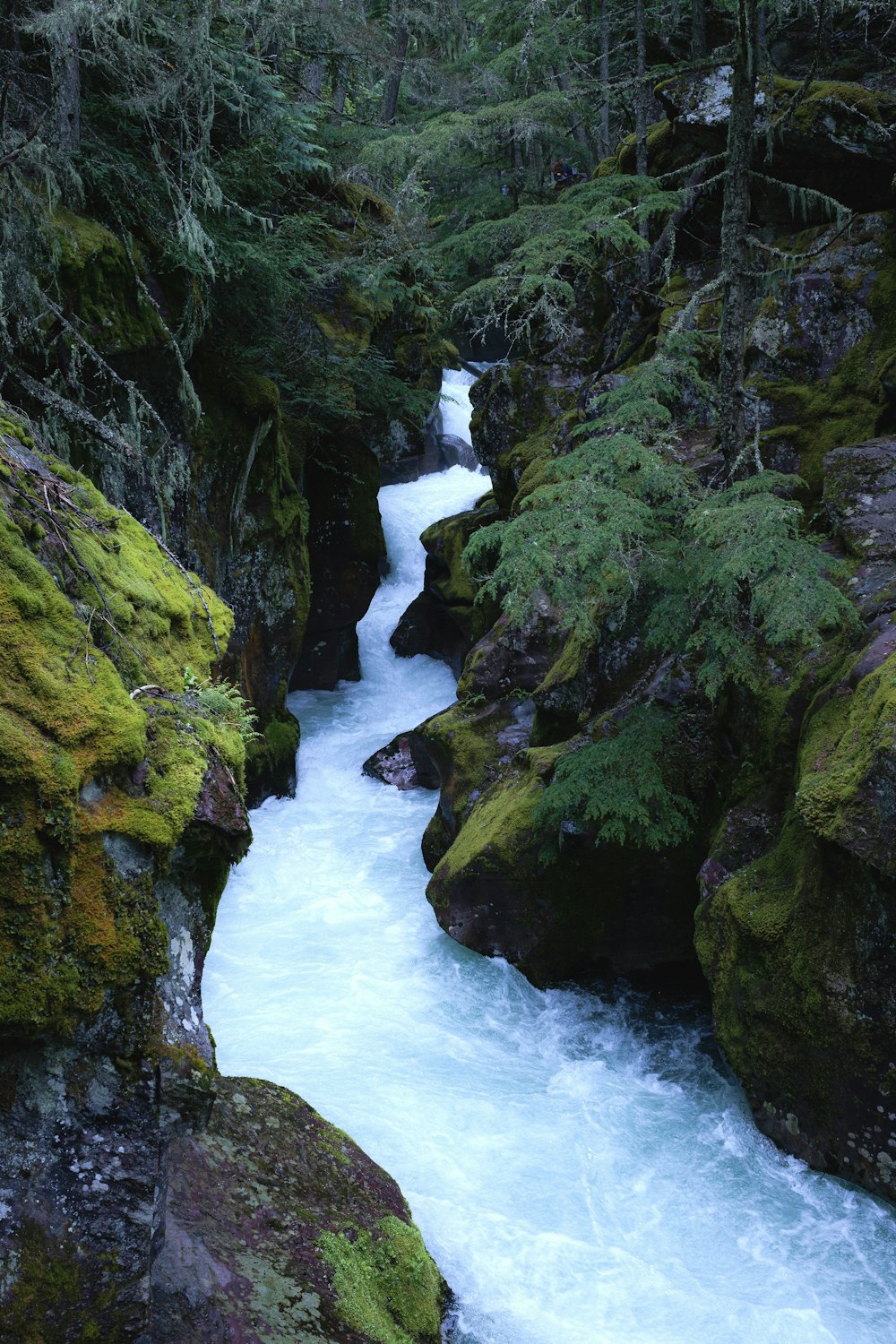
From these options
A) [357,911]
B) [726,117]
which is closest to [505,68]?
[726,117]

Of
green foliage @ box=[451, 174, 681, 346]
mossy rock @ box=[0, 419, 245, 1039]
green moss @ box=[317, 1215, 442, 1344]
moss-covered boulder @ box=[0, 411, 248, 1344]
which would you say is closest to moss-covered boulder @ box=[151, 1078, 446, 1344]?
green moss @ box=[317, 1215, 442, 1344]

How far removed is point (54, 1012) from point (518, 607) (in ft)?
16.2

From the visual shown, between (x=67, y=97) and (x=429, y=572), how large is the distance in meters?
10.8

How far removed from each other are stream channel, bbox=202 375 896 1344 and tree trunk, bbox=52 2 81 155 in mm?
8268

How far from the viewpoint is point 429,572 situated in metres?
18.3

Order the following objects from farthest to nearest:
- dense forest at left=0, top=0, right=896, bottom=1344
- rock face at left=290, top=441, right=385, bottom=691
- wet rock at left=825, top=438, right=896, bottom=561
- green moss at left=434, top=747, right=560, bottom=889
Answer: rock face at left=290, top=441, right=385, bottom=691, green moss at left=434, top=747, right=560, bottom=889, wet rock at left=825, top=438, right=896, bottom=561, dense forest at left=0, top=0, right=896, bottom=1344

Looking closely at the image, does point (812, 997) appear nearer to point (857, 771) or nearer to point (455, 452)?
point (857, 771)

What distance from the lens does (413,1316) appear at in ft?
15.6

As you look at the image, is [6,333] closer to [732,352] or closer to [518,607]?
[518,607]

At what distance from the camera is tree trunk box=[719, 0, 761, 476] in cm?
819

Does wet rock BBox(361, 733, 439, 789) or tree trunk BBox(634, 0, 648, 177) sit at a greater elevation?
tree trunk BBox(634, 0, 648, 177)

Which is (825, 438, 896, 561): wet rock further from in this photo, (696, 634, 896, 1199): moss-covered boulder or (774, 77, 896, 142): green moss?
(774, 77, 896, 142): green moss

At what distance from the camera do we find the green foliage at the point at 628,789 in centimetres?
800

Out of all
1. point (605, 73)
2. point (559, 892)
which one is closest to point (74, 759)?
point (559, 892)
